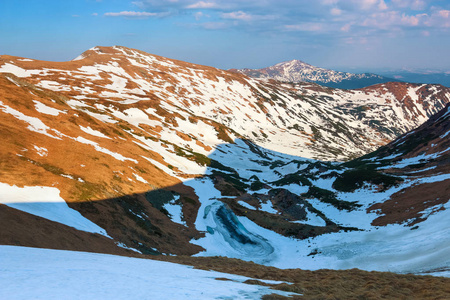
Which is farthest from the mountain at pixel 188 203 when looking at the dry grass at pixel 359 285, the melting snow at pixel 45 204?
the dry grass at pixel 359 285

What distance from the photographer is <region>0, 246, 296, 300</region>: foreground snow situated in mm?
16234

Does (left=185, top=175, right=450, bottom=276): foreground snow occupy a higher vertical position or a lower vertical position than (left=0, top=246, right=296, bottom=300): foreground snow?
higher

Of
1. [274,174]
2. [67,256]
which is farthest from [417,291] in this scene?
[274,174]

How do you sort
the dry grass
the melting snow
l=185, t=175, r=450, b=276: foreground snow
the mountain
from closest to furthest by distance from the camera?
the dry grass
the melting snow
the mountain
l=185, t=175, r=450, b=276: foreground snow

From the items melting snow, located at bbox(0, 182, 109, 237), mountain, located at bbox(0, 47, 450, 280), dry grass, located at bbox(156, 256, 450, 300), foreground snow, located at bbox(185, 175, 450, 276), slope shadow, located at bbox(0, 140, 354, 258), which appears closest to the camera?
dry grass, located at bbox(156, 256, 450, 300)

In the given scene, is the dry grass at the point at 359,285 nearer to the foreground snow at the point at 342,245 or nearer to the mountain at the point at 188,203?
the mountain at the point at 188,203

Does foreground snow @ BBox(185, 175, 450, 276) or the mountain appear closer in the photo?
the mountain

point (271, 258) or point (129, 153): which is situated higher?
point (129, 153)

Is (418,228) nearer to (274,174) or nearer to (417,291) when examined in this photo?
(417,291)

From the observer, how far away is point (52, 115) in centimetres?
6981

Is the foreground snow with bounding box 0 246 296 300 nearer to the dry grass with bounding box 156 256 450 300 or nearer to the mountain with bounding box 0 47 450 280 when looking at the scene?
the dry grass with bounding box 156 256 450 300

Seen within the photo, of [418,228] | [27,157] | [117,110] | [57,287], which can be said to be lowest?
[57,287]

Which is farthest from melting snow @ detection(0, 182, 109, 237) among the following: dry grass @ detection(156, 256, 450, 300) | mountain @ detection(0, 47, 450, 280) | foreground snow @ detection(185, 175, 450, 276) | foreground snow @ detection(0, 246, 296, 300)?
foreground snow @ detection(185, 175, 450, 276)

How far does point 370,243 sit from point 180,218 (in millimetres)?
32421
